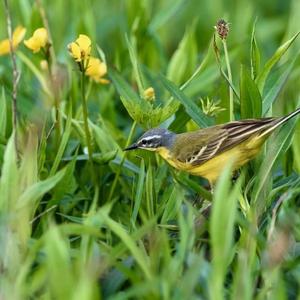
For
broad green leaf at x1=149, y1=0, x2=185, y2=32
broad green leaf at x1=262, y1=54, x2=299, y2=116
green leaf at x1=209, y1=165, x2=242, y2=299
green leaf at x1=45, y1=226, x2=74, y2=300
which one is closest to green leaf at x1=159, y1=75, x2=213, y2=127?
broad green leaf at x1=262, y1=54, x2=299, y2=116

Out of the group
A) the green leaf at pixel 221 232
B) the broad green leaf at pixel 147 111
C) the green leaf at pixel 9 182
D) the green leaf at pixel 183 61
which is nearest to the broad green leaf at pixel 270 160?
the broad green leaf at pixel 147 111

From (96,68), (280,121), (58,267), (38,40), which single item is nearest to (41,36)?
(38,40)

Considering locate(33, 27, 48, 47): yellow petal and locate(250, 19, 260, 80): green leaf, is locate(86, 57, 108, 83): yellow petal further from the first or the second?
locate(250, 19, 260, 80): green leaf

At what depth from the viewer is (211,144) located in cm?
416

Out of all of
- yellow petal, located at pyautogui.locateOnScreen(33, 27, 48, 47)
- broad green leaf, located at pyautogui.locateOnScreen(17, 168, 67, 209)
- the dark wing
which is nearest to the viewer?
broad green leaf, located at pyautogui.locateOnScreen(17, 168, 67, 209)

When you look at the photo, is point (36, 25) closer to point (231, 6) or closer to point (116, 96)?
point (116, 96)

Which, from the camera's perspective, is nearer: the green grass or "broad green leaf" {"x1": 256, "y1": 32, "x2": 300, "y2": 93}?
the green grass

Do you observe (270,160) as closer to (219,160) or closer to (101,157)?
(219,160)

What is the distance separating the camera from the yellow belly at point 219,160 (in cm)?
399

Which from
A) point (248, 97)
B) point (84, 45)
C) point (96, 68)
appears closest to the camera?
point (84, 45)

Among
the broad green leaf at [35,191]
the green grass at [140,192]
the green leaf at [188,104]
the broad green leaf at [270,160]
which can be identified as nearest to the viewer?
the green grass at [140,192]

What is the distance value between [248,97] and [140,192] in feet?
1.94

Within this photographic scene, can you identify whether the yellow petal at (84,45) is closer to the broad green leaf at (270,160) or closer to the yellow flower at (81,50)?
the yellow flower at (81,50)

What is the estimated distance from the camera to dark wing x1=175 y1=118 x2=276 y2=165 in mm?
3920
